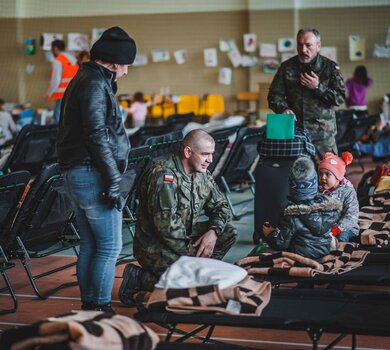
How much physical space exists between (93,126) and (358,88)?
40.8 feet

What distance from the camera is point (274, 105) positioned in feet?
22.7

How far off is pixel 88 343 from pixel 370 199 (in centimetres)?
415

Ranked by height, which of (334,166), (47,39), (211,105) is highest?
(47,39)

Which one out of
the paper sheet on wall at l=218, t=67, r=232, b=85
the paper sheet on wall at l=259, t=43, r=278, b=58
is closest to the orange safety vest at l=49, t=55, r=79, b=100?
the paper sheet on wall at l=259, t=43, r=278, b=58

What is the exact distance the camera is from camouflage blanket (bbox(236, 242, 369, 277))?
450 cm

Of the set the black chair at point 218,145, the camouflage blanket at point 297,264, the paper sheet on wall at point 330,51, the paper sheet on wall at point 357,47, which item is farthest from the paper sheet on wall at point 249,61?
the camouflage blanket at point 297,264

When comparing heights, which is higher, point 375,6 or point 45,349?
point 375,6

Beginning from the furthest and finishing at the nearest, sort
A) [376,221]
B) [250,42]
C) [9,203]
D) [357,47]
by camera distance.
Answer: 1. [250,42]
2. [357,47]
3. [376,221]
4. [9,203]

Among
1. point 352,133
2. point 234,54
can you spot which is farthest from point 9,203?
point 234,54

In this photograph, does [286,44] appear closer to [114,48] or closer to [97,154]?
[114,48]

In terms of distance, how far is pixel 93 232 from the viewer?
4523mm

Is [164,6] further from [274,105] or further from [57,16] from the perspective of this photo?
[274,105]

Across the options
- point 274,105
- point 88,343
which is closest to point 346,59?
point 274,105

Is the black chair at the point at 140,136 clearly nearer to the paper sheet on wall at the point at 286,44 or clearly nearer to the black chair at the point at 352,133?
the black chair at the point at 352,133
